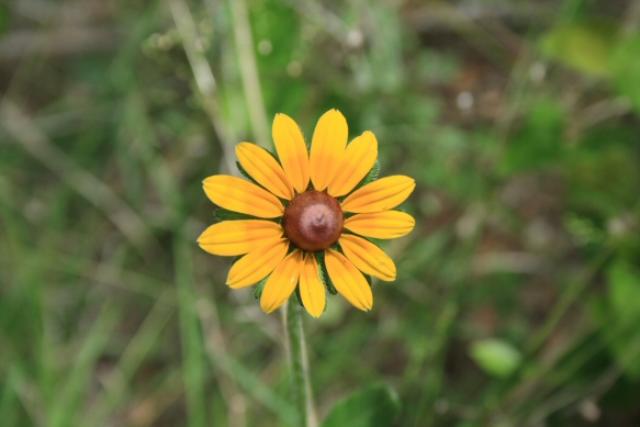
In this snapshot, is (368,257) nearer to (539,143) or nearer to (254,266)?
(254,266)

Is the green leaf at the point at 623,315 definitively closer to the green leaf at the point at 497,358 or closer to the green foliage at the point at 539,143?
the green leaf at the point at 497,358

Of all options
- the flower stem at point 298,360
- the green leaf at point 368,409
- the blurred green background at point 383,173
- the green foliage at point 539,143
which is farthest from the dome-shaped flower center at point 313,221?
the green foliage at point 539,143

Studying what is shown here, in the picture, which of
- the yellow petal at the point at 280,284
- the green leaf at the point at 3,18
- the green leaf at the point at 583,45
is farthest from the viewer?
the green leaf at the point at 3,18

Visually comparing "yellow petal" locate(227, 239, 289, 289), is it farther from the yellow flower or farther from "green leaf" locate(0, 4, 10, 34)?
"green leaf" locate(0, 4, 10, 34)

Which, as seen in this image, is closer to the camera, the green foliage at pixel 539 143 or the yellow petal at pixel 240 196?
the yellow petal at pixel 240 196

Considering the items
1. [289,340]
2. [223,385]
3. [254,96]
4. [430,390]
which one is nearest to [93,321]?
[223,385]
